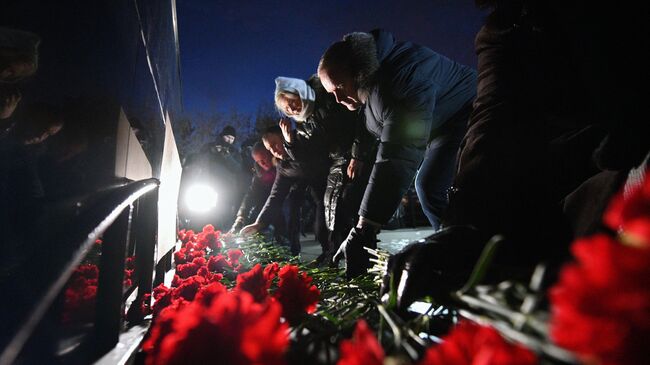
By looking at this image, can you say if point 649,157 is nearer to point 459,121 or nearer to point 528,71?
point 528,71

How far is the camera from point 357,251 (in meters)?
2.07

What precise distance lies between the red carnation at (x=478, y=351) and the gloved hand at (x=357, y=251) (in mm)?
1576

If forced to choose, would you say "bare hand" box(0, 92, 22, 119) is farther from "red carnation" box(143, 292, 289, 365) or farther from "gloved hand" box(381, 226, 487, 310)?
"gloved hand" box(381, 226, 487, 310)

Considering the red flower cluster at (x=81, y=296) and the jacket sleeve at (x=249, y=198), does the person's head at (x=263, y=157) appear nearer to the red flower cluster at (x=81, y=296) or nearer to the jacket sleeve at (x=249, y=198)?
the jacket sleeve at (x=249, y=198)

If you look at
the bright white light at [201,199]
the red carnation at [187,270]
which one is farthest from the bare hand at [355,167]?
the bright white light at [201,199]

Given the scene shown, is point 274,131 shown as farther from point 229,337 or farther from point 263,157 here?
point 229,337

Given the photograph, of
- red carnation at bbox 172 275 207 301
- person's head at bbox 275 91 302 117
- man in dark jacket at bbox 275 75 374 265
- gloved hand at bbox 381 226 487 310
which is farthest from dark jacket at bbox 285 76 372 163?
gloved hand at bbox 381 226 487 310

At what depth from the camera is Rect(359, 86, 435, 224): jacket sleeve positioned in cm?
221

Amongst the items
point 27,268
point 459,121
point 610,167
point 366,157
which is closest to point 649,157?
point 610,167

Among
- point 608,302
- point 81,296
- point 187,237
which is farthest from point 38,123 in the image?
point 187,237

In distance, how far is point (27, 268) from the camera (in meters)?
0.66

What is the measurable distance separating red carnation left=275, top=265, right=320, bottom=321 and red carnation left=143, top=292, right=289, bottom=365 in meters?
0.39

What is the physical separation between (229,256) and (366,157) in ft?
5.24

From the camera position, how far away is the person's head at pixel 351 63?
2416 mm
